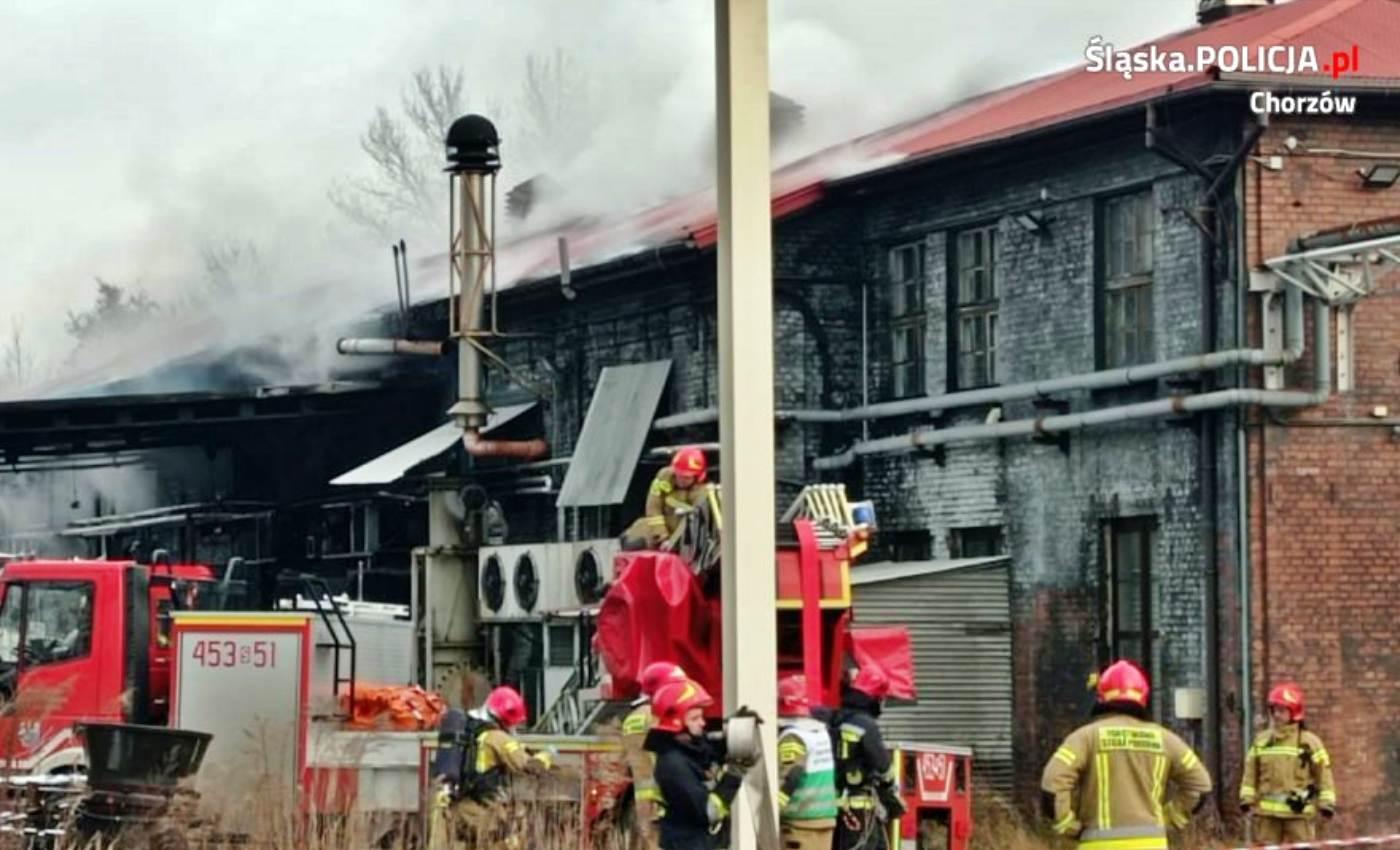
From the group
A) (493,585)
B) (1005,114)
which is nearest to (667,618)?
(493,585)

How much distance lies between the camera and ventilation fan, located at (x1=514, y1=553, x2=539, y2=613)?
17609mm

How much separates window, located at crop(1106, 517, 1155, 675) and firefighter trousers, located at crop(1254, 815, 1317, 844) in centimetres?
303

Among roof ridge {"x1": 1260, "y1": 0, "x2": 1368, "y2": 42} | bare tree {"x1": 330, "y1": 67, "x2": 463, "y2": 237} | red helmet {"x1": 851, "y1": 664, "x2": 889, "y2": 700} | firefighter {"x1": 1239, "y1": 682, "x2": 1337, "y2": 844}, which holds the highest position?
roof ridge {"x1": 1260, "y1": 0, "x2": 1368, "y2": 42}

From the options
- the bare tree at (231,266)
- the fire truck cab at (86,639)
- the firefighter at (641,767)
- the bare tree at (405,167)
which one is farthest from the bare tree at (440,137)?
the firefighter at (641,767)

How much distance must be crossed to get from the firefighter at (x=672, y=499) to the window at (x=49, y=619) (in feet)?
11.4

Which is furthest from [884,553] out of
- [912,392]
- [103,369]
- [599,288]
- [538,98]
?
[103,369]

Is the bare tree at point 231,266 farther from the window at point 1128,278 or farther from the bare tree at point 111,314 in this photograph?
the window at point 1128,278

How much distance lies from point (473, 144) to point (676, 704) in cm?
1052

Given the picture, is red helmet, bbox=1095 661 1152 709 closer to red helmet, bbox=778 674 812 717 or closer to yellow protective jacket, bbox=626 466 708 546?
red helmet, bbox=778 674 812 717

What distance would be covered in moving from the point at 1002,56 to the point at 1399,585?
4520 mm

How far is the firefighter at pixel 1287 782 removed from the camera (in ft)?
43.5

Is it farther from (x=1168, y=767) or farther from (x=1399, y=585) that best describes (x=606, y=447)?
(x=1168, y=767)

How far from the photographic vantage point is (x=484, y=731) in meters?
11.7

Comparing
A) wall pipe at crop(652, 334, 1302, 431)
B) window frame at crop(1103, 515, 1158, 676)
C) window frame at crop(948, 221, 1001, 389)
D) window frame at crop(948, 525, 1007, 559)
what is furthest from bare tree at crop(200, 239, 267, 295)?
window frame at crop(1103, 515, 1158, 676)
